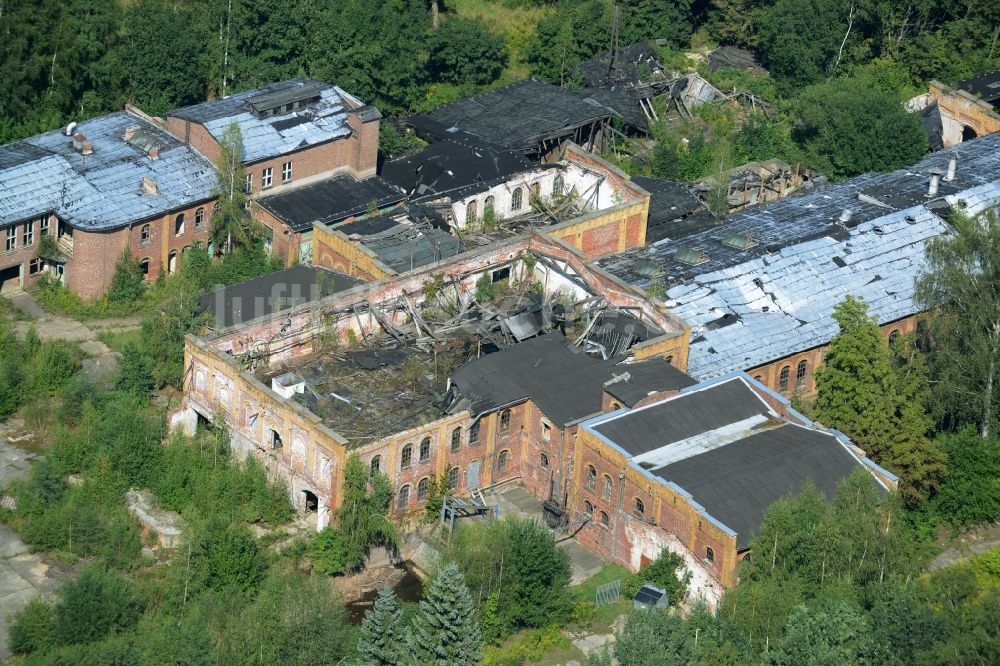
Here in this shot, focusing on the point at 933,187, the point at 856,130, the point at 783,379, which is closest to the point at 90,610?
the point at 783,379

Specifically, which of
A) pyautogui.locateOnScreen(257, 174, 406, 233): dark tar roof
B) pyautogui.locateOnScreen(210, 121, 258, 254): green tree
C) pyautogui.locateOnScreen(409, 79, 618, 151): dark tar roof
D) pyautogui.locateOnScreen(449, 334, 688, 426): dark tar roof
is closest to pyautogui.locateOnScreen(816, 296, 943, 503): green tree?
pyautogui.locateOnScreen(449, 334, 688, 426): dark tar roof

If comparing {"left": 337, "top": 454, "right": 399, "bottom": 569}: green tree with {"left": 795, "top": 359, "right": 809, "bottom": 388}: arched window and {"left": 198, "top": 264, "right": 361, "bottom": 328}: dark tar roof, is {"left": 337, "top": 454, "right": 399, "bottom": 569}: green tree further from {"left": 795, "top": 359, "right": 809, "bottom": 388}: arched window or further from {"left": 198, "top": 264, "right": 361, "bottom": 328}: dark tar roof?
{"left": 795, "top": 359, "right": 809, "bottom": 388}: arched window

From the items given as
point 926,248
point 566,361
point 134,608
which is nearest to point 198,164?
point 566,361

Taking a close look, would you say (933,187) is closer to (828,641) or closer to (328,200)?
(328,200)

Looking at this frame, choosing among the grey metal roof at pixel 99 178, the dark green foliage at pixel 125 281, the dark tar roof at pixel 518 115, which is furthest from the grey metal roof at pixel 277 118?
the dark green foliage at pixel 125 281

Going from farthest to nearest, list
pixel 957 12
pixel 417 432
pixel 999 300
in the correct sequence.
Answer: pixel 957 12, pixel 999 300, pixel 417 432

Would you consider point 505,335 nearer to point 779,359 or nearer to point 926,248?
point 779,359

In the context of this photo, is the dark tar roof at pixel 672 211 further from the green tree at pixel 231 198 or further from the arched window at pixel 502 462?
the green tree at pixel 231 198
